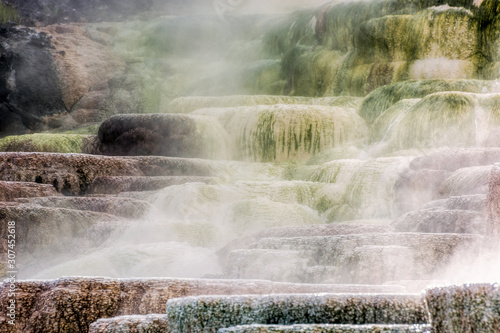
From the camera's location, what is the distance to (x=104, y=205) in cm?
723

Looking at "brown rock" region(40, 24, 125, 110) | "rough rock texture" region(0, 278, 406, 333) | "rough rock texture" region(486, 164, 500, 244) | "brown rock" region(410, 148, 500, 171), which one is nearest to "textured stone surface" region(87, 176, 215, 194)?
"brown rock" region(410, 148, 500, 171)

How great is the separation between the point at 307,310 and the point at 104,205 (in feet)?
17.6

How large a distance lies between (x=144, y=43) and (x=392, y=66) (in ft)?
33.1

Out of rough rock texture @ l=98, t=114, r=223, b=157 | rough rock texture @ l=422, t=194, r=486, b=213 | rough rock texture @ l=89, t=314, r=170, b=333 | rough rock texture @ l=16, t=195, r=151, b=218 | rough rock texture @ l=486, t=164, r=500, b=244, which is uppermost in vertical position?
rough rock texture @ l=98, t=114, r=223, b=157

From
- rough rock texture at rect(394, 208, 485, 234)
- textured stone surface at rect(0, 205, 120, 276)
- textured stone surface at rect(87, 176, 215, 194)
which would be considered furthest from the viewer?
textured stone surface at rect(87, 176, 215, 194)

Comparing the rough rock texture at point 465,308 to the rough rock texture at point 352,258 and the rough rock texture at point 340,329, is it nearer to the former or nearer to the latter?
the rough rock texture at point 340,329

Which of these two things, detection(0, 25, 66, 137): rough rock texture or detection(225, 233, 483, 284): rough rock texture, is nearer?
detection(225, 233, 483, 284): rough rock texture

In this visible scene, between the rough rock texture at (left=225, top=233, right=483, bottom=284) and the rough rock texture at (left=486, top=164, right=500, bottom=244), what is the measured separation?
1.43ft

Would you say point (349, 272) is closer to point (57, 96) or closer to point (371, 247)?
point (371, 247)

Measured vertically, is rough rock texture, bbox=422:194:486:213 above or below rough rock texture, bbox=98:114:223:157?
below

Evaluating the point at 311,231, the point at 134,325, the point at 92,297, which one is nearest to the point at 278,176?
the point at 311,231

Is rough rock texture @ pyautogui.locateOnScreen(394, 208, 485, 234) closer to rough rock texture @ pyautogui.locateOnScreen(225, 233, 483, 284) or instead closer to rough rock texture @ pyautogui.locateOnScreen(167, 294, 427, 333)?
rough rock texture @ pyautogui.locateOnScreen(225, 233, 483, 284)

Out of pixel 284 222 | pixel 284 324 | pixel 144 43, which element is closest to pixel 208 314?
pixel 284 324

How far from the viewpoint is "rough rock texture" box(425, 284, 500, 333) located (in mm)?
1726
